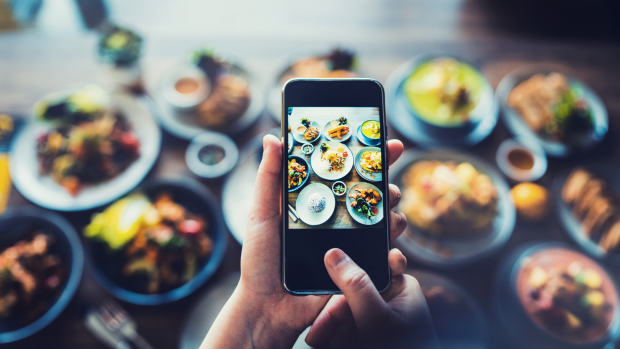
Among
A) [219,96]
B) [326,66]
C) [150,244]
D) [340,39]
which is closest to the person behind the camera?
[150,244]

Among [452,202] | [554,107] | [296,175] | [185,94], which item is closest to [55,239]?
[185,94]

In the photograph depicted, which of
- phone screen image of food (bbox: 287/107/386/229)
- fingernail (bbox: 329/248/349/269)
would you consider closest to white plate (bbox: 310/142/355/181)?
phone screen image of food (bbox: 287/107/386/229)

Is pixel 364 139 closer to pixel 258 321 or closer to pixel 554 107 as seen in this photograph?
pixel 258 321

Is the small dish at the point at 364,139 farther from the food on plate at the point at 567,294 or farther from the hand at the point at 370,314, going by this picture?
the food on plate at the point at 567,294

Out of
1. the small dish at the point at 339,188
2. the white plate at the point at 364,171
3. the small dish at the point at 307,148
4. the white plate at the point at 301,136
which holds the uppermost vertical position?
the white plate at the point at 301,136

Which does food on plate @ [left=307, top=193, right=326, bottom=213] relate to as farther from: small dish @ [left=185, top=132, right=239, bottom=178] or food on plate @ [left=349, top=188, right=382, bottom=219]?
small dish @ [left=185, top=132, right=239, bottom=178]

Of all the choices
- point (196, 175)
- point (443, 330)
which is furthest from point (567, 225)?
point (196, 175)

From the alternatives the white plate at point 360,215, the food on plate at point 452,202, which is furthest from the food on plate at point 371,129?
the food on plate at point 452,202
